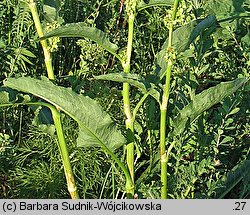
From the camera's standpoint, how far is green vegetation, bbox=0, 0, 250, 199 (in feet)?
4.81

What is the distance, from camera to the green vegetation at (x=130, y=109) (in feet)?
4.81

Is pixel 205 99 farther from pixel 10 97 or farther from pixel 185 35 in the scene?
pixel 10 97

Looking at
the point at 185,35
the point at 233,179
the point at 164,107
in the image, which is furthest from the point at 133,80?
the point at 233,179

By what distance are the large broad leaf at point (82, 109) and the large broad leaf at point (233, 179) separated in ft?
1.30

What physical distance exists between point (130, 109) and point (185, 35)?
26 cm

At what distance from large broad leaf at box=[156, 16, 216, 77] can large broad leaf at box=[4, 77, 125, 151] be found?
246 mm

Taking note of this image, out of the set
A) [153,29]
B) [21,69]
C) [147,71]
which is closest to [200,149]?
[147,71]

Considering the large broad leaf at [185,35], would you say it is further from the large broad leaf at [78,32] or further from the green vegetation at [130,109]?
the large broad leaf at [78,32]

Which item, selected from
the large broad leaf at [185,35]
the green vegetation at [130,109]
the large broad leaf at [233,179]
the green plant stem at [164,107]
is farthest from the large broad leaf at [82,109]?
the large broad leaf at [233,179]

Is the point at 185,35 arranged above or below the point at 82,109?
above

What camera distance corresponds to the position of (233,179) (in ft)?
5.66

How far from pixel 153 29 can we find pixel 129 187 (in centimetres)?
94

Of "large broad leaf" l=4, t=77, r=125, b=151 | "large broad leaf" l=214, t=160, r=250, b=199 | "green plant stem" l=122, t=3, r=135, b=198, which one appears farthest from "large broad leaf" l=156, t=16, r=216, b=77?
"large broad leaf" l=214, t=160, r=250, b=199

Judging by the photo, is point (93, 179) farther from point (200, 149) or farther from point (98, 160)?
point (200, 149)
